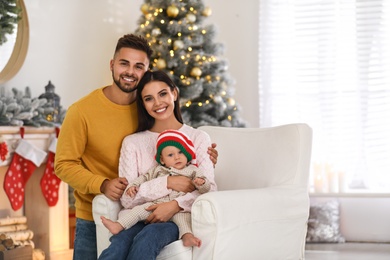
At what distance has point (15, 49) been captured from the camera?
4793mm

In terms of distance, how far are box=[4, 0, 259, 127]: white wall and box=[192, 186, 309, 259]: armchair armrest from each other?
234 centimetres

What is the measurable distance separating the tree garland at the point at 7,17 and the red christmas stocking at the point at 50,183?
74 centimetres

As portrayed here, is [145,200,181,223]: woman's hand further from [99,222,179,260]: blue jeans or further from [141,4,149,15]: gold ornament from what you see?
[141,4,149,15]: gold ornament

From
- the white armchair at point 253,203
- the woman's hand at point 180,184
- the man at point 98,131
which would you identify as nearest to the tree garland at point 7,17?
the man at point 98,131

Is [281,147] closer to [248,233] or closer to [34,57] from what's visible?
[248,233]

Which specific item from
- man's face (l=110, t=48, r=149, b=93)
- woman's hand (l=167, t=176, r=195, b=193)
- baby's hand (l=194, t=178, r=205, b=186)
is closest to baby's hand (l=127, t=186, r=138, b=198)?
woman's hand (l=167, t=176, r=195, b=193)

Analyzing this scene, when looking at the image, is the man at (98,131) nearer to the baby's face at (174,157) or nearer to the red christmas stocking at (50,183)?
the baby's face at (174,157)

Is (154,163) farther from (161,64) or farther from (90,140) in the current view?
(161,64)

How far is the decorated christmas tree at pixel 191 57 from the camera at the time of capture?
17.0ft

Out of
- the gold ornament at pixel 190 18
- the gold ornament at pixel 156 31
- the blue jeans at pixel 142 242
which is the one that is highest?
the gold ornament at pixel 190 18

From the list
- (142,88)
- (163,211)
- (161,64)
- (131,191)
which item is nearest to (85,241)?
(131,191)

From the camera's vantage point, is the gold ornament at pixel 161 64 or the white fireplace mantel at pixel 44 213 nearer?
the white fireplace mantel at pixel 44 213

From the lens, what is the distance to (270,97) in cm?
590

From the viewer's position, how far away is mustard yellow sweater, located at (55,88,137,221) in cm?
317
